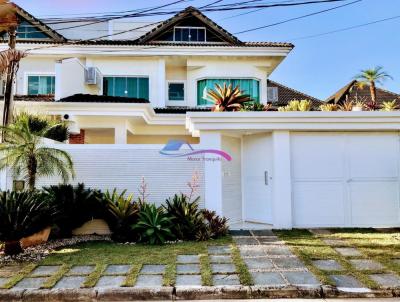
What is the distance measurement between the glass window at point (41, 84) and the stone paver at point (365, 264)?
15403mm

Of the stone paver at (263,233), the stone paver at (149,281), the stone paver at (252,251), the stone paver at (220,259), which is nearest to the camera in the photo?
the stone paver at (149,281)

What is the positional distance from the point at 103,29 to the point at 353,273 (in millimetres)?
18971

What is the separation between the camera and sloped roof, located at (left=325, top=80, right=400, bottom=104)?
27408mm

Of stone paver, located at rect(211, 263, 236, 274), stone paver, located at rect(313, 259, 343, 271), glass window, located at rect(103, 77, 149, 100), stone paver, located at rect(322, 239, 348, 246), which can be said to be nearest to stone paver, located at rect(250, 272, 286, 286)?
stone paver, located at rect(211, 263, 236, 274)

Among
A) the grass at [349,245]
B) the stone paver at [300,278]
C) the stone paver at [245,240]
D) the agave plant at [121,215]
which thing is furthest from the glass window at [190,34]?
the stone paver at [300,278]

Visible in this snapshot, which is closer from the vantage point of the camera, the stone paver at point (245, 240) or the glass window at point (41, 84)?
the stone paver at point (245, 240)

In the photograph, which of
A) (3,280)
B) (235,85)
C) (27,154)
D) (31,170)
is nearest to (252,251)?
(3,280)

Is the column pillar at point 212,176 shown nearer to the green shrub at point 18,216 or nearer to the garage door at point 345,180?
the garage door at point 345,180

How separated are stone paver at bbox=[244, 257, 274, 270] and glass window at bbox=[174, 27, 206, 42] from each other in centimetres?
1410

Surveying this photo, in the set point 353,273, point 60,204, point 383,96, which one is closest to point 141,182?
point 60,204

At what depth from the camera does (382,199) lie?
997 centimetres

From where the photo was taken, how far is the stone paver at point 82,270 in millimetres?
6159

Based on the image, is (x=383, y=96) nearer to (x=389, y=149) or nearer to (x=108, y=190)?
(x=389, y=149)

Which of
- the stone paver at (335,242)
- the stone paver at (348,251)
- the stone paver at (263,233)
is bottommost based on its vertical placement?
the stone paver at (348,251)
